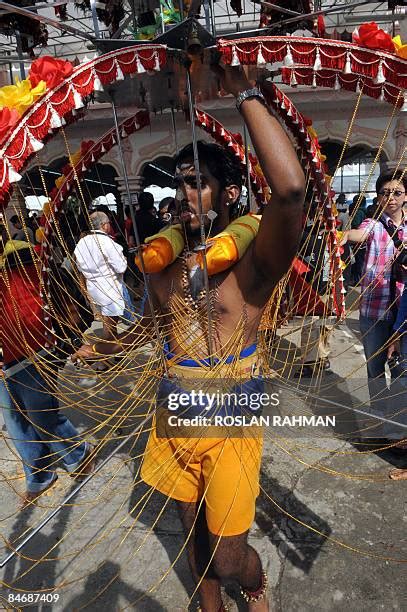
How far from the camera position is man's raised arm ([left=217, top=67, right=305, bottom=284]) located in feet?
3.48

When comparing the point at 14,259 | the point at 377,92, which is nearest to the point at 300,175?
the point at 377,92

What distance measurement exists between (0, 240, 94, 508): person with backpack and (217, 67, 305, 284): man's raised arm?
3.97 feet

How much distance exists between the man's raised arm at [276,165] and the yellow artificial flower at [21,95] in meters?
0.59

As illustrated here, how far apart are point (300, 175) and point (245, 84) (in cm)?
32

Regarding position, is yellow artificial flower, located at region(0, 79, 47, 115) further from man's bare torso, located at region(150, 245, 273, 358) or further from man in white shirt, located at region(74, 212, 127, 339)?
Answer: man in white shirt, located at region(74, 212, 127, 339)

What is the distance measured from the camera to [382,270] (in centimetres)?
247

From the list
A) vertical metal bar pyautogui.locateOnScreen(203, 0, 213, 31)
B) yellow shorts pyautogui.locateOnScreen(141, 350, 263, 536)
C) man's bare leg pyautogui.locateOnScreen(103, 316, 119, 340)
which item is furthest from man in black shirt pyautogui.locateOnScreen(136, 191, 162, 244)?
vertical metal bar pyautogui.locateOnScreen(203, 0, 213, 31)

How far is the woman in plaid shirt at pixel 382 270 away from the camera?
8.20 ft

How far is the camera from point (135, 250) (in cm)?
131

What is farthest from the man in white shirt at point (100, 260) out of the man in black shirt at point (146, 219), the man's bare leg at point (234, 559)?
the man in black shirt at point (146, 219)

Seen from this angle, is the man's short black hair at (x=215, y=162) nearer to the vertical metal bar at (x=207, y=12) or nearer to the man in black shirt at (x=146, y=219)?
the vertical metal bar at (x=207, y=12)

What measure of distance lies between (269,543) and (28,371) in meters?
1.51

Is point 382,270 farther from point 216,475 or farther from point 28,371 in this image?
point 28,371

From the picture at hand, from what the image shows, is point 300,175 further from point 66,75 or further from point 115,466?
point 115,466
